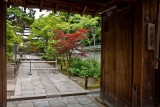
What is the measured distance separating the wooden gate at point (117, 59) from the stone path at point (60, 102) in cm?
56

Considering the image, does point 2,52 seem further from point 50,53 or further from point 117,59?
point 50,53

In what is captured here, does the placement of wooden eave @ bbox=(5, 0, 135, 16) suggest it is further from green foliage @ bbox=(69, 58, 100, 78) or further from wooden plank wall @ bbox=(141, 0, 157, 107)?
green foliage @ bbox=(69, 58, 100, 78)

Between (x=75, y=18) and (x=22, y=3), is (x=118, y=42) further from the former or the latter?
(x=75, y=18)

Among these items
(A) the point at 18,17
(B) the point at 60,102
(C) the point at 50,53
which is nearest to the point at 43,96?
(B) the point at 60,102

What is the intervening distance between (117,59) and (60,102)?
256cm

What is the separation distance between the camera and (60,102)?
5.82 m

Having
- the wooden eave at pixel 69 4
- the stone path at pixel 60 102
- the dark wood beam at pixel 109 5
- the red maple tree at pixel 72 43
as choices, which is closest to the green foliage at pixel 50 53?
the red maple tree at pixel 72 43

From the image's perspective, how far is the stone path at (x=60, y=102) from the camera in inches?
217

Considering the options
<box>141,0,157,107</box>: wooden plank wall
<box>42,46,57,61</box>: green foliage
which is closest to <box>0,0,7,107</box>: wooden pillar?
<box>141,0,157,107</box>: wooden plank wall

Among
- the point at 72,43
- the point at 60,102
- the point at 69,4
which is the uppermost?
the point at 69,4

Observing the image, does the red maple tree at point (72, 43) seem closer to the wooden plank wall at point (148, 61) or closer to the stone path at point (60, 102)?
the stone path at point (60, 102)

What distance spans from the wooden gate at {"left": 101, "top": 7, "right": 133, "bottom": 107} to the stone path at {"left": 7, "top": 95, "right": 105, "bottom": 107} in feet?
1.83

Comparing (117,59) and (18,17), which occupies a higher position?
(18,17)

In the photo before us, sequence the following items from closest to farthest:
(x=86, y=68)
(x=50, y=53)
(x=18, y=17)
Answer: (x=86, y=68), (x=50, y=53), (x=18, y=17)
